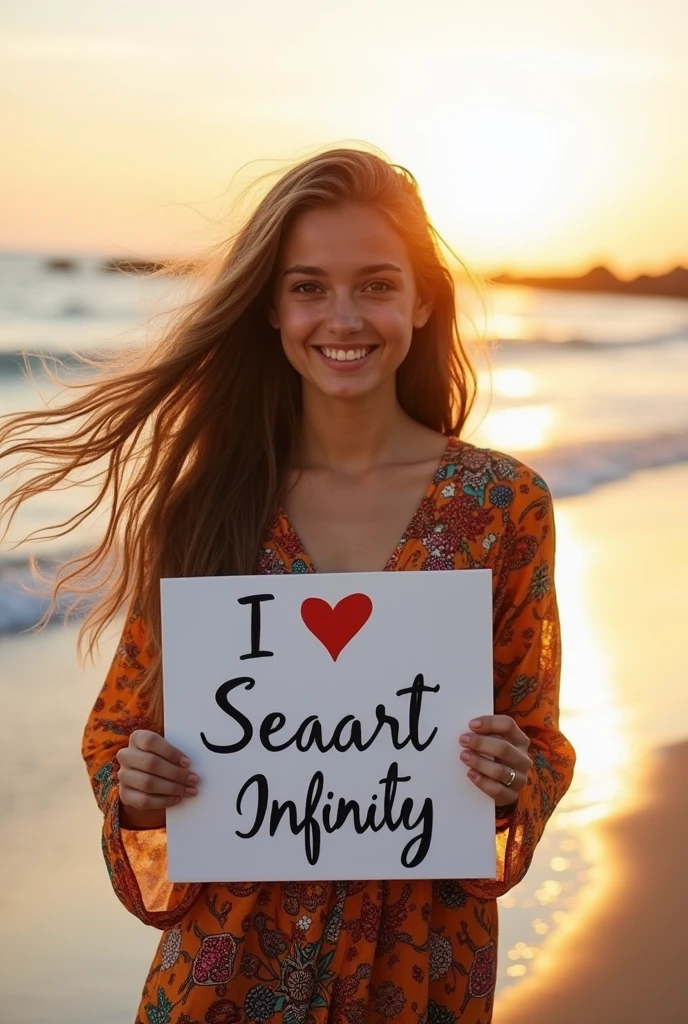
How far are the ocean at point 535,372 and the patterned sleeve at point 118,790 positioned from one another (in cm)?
422

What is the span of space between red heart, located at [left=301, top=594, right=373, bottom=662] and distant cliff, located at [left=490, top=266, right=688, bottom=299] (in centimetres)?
1811

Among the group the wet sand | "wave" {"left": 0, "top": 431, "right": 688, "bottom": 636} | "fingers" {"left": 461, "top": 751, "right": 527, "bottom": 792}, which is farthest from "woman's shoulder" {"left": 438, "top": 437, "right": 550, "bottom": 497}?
"wave" {"left": 0, "top": 431, "right": 688, "bottom": 636}

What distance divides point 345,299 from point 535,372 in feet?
42.5

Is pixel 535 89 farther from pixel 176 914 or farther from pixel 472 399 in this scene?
pixel 176 914

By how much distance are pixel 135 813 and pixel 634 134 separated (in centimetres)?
1442

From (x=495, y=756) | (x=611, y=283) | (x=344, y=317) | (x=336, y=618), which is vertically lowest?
(x=495, y=756)

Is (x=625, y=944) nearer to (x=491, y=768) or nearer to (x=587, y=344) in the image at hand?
(x=491, y=768)

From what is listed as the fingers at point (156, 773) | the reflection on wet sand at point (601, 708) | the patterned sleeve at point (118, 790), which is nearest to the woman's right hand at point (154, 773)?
the fingers at point (156, 773)

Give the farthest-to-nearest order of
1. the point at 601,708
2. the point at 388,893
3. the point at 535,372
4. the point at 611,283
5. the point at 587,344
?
the point at 611,283, the point at 587,344, the point at 535,372, the point at 601,708, the point at 388,893

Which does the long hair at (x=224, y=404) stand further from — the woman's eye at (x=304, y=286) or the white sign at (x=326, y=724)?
the white sign at (x=326, y=724)

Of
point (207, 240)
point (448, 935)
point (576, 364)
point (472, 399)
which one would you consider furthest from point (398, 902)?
point (576, 364)

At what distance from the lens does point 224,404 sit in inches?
101

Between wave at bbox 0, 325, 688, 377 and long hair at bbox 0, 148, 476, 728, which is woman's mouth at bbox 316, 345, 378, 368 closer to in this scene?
long hair at bbox 0, 148, 476, 728

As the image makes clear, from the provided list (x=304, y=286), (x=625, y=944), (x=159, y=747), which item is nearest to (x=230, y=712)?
(x=159, y=747)
